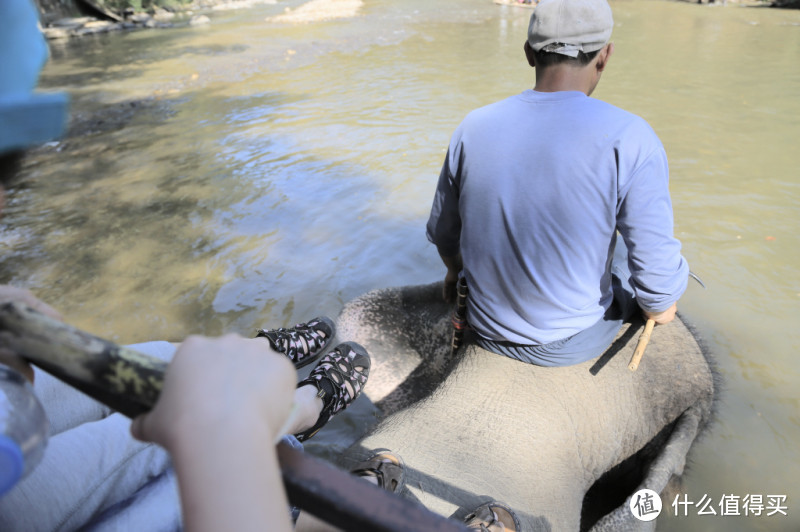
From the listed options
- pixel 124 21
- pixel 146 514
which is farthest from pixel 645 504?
pixel 124 21

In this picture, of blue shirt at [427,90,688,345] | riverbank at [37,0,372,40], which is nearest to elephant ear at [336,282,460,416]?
blue shirt at [427,90,688,345]

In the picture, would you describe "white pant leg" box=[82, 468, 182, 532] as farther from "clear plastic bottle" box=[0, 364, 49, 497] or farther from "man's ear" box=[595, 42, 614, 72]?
"man's ear" box=[595, 42, 614, 72]

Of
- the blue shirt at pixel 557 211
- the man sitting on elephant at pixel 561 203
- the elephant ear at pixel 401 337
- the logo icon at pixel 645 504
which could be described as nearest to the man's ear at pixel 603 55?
the man sitting on elephant at pixel 561 203

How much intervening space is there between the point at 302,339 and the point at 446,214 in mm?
1004

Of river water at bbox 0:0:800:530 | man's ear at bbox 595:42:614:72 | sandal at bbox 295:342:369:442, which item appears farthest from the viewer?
river water at bbox 0:0:800:530

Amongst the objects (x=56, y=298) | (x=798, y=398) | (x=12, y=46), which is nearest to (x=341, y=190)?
(x=56, y=298)

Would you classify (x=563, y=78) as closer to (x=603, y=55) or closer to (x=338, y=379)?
(x=603, y=55)

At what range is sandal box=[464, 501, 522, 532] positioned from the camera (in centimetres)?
129

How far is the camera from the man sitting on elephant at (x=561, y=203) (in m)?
1.49

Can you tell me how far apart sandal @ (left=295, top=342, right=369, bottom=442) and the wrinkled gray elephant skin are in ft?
1.25

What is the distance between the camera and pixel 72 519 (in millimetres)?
988

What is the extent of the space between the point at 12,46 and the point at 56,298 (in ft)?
9.80
